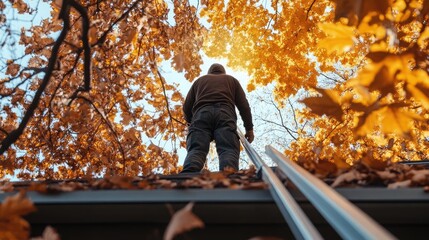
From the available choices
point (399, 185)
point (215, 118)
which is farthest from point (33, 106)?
point (215, 118)

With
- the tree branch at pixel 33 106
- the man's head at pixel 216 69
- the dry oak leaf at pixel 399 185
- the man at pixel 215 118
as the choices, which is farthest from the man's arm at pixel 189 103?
the dry oak leaf at pixel 399 185

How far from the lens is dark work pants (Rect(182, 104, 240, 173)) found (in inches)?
183

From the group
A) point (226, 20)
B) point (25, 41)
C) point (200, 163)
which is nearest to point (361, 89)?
point (200, 163)

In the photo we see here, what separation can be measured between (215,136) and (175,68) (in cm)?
119

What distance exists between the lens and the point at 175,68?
165 inches

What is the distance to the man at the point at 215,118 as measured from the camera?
4680mm

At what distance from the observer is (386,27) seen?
180 centimetres

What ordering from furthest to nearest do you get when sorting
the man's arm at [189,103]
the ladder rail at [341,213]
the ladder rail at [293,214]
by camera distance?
1. the man's arm at [189,103]
2. the ladder rail at [293,214]
3. the ladder rail at [341,213]

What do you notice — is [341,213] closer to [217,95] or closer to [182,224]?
[182,224]

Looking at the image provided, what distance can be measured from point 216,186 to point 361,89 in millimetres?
982

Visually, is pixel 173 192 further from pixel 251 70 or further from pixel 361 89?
pixel 251 70

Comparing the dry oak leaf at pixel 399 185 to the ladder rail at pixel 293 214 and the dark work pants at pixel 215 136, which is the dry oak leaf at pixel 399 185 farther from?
the dark work pants at pixel 215 136

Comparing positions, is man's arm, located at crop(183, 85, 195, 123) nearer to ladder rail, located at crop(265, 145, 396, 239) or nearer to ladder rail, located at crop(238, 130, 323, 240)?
ladder rail, located at crop(238, 130, 323, 240)

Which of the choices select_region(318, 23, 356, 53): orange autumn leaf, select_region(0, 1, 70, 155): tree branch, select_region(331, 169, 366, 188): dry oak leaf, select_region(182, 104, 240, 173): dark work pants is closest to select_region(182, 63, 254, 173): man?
select_region(182, 104, 240, 173): dark work pants
